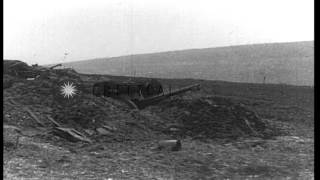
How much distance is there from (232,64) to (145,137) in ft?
90.1

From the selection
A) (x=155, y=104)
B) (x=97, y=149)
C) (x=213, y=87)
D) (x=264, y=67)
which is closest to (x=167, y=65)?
(x=264, y=67)

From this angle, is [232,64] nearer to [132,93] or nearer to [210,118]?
[132,93]

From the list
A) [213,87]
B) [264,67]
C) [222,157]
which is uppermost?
[264,67]

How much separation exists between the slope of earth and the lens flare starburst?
0.90 feet

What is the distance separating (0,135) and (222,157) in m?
5.75

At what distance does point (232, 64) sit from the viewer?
40.2 m

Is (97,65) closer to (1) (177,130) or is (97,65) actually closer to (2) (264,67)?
(2) (264,67)

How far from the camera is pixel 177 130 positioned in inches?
589

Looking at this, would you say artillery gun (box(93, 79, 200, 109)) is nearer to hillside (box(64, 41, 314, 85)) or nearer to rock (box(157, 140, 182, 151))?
rock (box(157, 140, 182, 151))

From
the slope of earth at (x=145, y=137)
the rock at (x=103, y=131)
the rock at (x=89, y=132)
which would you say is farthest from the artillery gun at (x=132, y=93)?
the rock at (x=89, y=132)

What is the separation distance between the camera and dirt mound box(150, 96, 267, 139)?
48.9 ft

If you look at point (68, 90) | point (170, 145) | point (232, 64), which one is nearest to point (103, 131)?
point (170, 145)

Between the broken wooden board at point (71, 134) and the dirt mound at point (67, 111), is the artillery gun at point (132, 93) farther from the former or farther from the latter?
the broken wooden board at point (71, 134)

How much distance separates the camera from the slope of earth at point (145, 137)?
9.80 meters
